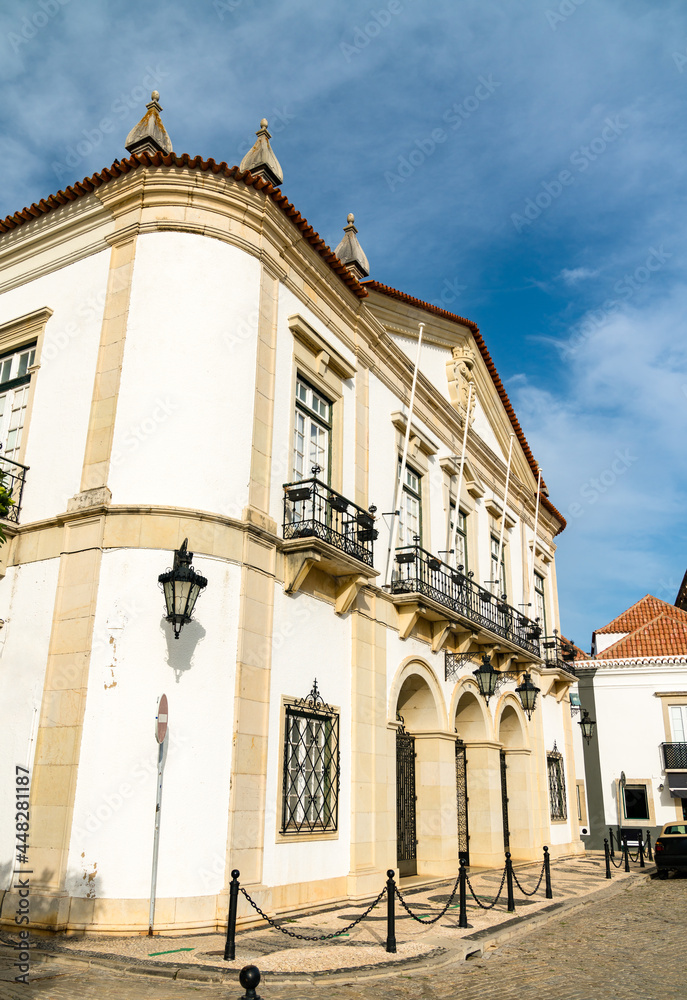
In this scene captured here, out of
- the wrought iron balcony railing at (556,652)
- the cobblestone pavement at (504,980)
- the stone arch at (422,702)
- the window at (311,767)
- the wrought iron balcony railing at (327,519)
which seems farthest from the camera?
the wrought iron balcony railing at (556,652)

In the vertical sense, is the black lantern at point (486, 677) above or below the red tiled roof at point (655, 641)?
below

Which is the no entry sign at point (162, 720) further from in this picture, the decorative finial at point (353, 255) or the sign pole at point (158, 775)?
the decorative finial at point (353, 255)

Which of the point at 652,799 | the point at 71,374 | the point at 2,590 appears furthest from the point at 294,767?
the point at 652,799

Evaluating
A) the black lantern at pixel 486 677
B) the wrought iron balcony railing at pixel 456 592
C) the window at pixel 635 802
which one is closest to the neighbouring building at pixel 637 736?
the window at pixel 635 802

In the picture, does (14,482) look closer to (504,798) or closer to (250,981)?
(250,981)

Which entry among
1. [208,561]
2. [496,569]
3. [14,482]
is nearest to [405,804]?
[208,561]

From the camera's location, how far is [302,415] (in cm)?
1280

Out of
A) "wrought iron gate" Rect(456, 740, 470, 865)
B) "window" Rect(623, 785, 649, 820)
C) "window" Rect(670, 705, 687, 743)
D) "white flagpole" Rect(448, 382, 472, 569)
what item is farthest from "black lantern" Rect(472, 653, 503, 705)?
"window" Rect(670, 705, 687, 743)

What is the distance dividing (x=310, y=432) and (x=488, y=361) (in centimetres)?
949

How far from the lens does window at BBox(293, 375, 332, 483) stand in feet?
41.1

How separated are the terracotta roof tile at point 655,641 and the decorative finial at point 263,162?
68.0 ft

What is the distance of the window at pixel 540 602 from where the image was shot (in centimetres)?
2460

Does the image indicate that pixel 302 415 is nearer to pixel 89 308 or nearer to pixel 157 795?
pixel 89 308

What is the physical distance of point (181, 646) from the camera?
9.62 m
